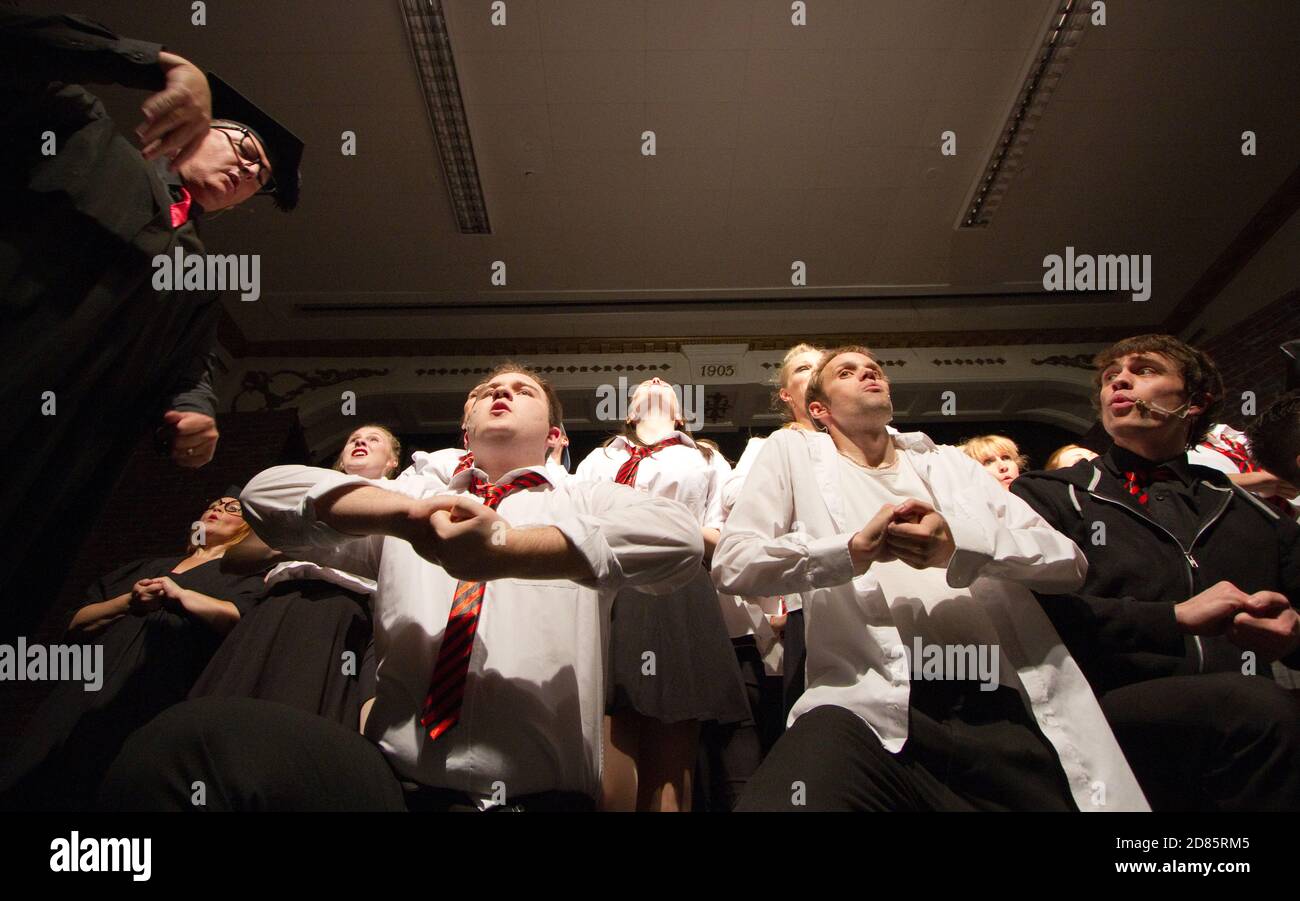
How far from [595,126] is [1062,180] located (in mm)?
3103

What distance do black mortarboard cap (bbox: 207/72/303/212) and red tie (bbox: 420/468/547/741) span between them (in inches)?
57.0

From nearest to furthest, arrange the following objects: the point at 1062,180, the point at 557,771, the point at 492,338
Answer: the point at 557,771 → the point at 1062,180 → the point at 492,338

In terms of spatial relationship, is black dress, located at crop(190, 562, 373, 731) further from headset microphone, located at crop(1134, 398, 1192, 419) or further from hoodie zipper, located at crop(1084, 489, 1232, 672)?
headset microphone, located at crop(1134, 398, 1192, 419)

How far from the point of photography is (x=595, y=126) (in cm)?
491

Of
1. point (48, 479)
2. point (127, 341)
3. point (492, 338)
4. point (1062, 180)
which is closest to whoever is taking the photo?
point (48, 479)

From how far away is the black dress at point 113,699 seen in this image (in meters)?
2.08

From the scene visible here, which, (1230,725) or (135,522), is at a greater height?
(135,522)

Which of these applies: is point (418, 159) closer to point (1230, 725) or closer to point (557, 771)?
point (557, 771)

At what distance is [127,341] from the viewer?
1892mm

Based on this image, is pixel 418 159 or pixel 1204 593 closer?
pixel 1204 593

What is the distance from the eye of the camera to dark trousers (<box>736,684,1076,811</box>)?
1.35 metres

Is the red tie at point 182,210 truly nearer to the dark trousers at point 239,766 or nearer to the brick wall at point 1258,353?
the dark trousers at point 239,766
